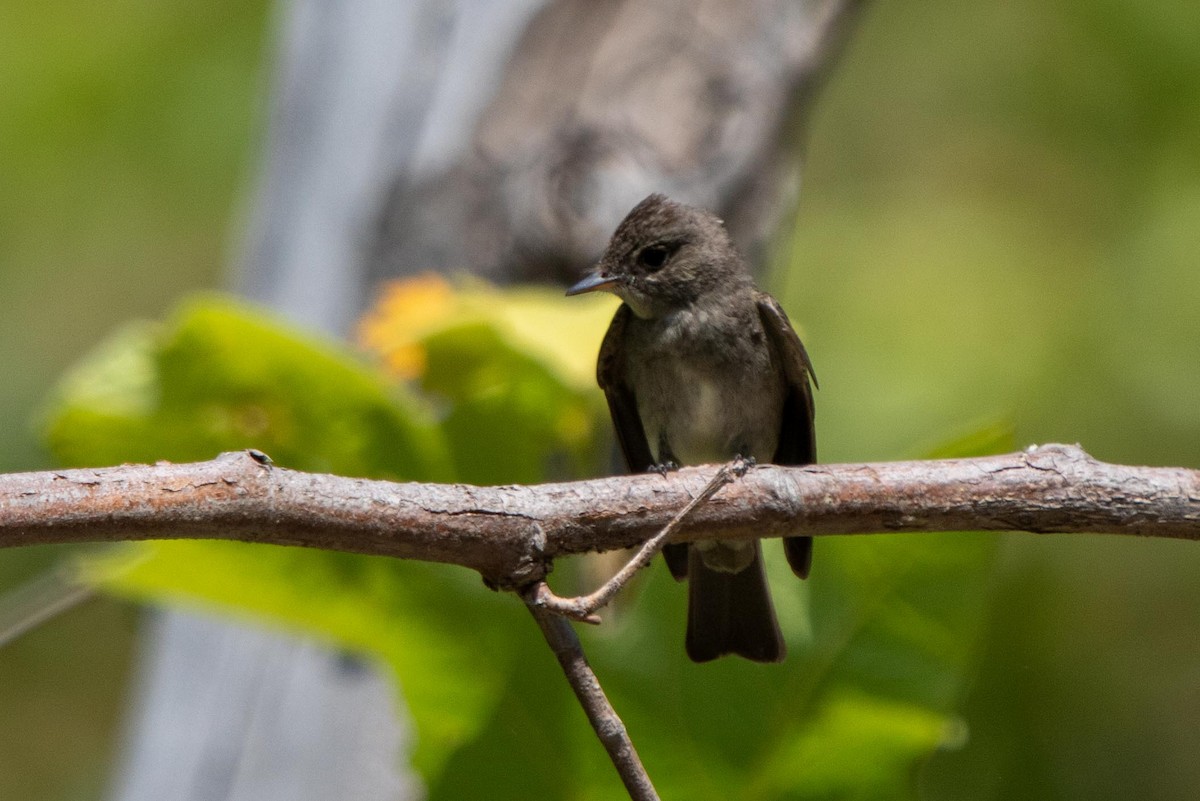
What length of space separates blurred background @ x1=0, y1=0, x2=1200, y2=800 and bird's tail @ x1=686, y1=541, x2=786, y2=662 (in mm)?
754

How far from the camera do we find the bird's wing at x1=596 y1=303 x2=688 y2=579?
355 cm

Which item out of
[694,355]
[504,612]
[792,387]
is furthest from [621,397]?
[504,612]

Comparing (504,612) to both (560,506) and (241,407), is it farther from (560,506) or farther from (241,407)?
(241,407)

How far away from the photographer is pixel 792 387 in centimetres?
379

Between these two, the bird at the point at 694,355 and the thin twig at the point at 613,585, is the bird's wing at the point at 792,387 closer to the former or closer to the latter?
the bird at the point at 694,355

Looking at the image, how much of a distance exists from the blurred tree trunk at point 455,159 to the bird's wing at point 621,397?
0.47 m

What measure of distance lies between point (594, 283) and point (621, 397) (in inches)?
14.2


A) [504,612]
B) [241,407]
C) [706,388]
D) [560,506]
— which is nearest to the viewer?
[560,506]

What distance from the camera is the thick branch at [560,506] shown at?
6.15 feet

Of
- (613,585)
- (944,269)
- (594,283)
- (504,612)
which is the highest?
(944,269)

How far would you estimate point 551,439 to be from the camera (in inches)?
120

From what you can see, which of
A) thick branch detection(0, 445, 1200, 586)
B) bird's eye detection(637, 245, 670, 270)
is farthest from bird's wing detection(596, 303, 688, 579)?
thick branch detection(0, 445, 1200, 586)

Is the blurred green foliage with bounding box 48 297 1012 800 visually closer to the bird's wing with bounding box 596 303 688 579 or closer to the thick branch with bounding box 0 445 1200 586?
the thick branch with bounding box 0 445 1200 586

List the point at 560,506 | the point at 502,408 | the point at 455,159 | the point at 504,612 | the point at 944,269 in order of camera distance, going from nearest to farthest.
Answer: the point at 560,506, the point at 504,612, the point at 502,408, the point at 455,159, the point at 944,269
